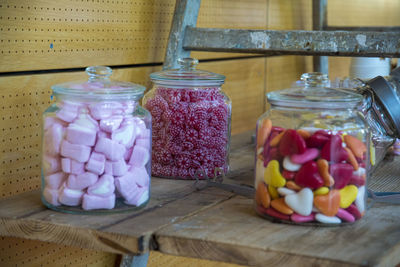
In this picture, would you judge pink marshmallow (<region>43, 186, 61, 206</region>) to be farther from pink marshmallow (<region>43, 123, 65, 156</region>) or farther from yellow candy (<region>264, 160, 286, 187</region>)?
yellow candy (<region>264, 160, 286, 187</region>)

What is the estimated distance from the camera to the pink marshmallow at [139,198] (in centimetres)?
102

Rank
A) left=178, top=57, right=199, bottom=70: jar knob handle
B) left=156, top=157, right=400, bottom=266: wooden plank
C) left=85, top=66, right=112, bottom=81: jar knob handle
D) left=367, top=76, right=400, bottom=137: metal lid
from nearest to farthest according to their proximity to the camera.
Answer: left=156, top=157, right=400, bottom=266: wooden plank, left=85, top=66, right=112, bottom=81: jar knob handle, left=367, top=76, right=400, bottom=137: metal lid, left=178, top=57, right=199, bottom=70: jar knob handle

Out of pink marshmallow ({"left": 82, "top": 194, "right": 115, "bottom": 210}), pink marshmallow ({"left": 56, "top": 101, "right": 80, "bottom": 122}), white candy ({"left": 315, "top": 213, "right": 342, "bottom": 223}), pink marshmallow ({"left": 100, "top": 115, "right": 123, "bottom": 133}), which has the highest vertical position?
pink marshmallow ({"left": 56, "top": 101, "right": 80, "bottom": 122})

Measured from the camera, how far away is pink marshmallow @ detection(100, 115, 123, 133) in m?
0.98

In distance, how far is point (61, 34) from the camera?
1354 mm

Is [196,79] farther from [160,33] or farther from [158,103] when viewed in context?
[160,33]

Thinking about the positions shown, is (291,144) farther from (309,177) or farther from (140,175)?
(140,175)

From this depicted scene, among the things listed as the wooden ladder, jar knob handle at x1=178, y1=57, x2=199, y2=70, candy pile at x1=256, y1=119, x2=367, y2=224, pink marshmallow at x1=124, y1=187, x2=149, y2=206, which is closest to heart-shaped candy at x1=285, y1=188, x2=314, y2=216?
candy pile at x1=256, y1=119, x2=367, y2=224

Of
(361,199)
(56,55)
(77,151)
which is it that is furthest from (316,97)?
(56,55)

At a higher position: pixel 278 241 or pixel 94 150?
pixel 94 150

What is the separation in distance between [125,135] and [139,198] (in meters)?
0.11

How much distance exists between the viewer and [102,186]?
0.97 m

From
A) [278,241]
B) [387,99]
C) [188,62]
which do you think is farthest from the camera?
[188,62]

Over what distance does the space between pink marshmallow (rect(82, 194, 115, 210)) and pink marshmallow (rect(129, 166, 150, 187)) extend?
0.17 ft
